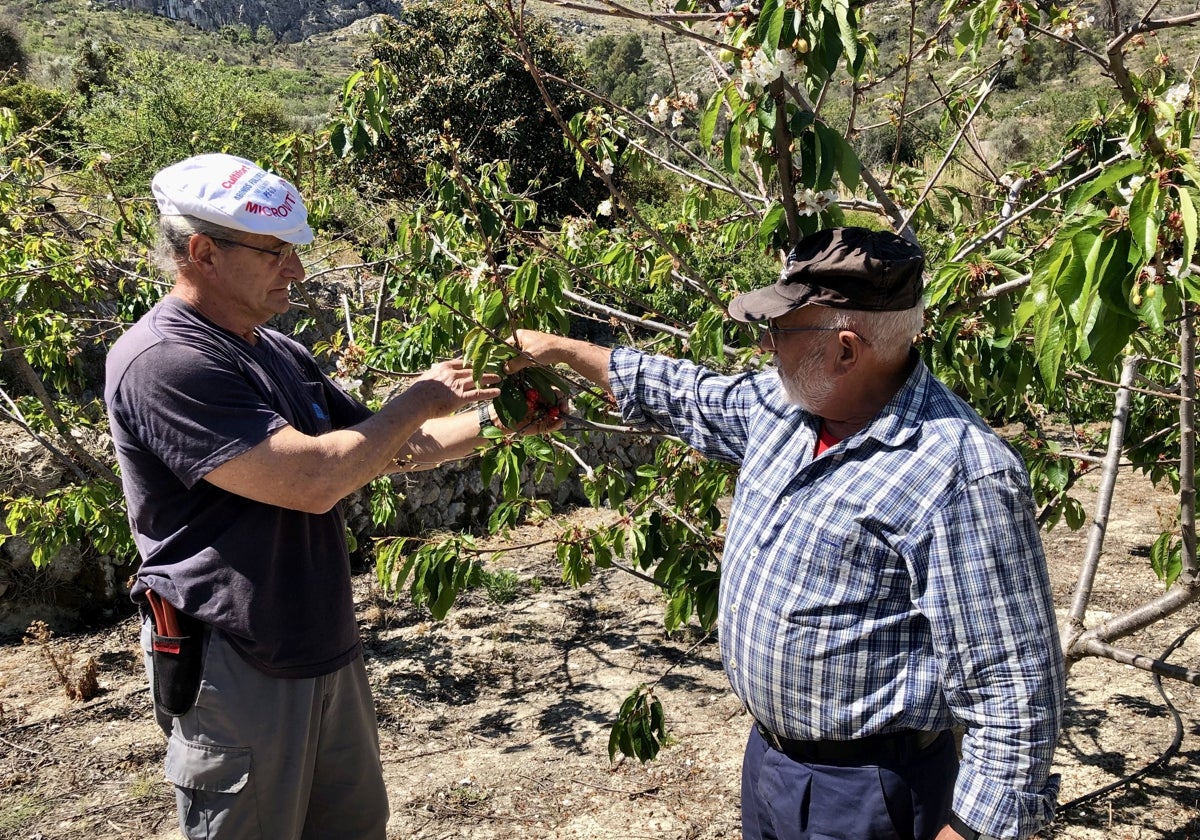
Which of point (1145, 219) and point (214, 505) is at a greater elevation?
point (1145, 219)

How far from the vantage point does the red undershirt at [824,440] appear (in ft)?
5.71

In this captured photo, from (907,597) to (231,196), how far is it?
5.07ft

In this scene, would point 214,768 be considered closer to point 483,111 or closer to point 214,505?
point 214,505

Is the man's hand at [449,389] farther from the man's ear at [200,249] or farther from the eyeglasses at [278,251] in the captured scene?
the man's ear at [200,249]

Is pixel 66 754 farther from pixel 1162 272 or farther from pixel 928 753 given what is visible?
pixel 1162 272

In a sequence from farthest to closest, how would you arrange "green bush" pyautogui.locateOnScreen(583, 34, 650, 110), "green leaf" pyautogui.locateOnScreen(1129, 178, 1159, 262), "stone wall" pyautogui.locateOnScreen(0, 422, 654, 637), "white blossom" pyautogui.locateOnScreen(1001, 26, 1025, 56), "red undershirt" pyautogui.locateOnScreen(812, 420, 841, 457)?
"green bush" pyautogui.locateOnScreen(583, 34, 650, 110) → "stone wall" pyautogui.locateOnScreen(0, 422, 654, 637) → "white blossom" pyautogui.locateOnScreen(1001, 26, 1025, 56) → "red undershirt" pyautogui.locateOnScreen(812, 420, 841, 457) → "green leaf" pyautogui.locateOnScreen(1129, 178, 1159, 262)

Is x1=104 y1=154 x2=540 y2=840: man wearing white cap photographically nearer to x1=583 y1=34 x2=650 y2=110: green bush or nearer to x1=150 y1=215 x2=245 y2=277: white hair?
x1=150 y1=215 x2=245 y2=277: white hair

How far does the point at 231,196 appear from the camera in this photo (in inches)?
74.7

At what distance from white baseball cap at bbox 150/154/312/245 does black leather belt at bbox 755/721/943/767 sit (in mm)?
1502

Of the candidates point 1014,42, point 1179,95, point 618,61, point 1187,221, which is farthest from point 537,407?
point 618,61

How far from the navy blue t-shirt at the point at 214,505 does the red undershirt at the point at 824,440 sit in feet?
3.55

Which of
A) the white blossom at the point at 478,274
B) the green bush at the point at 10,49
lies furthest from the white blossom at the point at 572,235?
the green bush at the point at 10,49

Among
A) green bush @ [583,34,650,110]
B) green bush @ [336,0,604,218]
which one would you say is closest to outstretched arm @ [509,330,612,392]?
green bush @ [336,0,604,218]

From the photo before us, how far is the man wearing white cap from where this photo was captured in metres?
1.83
